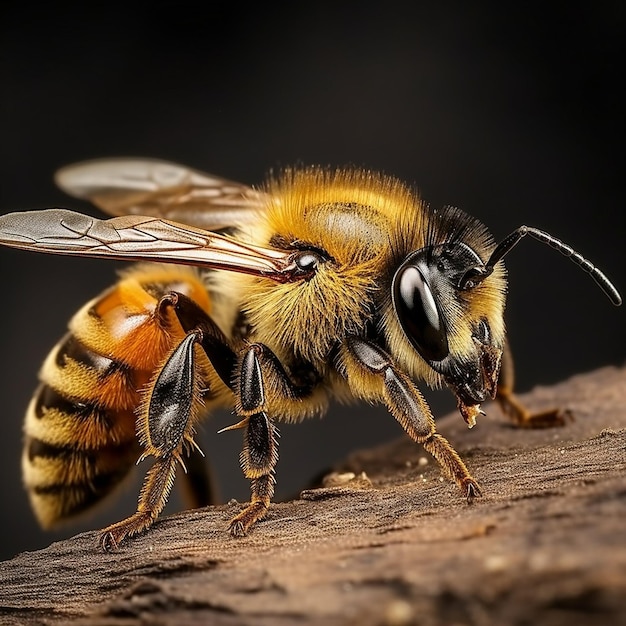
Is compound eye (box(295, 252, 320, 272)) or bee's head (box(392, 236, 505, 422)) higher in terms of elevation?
compound eye (box(295, 252, 320, 272))

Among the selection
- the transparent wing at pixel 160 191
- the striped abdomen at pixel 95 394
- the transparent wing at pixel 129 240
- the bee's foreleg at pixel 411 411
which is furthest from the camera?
the transparent wing at pixel 160 191

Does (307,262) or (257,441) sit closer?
(257,441)

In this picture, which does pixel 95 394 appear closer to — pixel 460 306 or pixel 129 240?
pixel 129 240

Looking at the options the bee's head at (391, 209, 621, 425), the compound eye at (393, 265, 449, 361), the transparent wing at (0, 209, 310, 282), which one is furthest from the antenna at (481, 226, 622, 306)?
the transparent wing at (0, 209, 310, 282)

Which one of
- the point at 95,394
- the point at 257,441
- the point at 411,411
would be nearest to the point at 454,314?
the point at 411,411

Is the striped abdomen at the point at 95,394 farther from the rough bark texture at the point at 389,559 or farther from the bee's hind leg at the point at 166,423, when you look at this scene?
the rough bark texture at the point at 389,559

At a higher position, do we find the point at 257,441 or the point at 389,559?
the point at 257,441

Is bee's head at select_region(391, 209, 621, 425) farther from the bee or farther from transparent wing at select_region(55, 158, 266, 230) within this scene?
transparent wing at select_region(55, 158, 266, 230)

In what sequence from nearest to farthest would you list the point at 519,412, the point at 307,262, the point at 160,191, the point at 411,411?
the point at 411,411 < the point at 307,262 < the point at 519,412 < the point at 160,191

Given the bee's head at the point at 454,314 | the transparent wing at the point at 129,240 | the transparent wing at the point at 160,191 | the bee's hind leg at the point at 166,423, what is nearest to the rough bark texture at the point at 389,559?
the bee's hind leg at the point at 166,423
